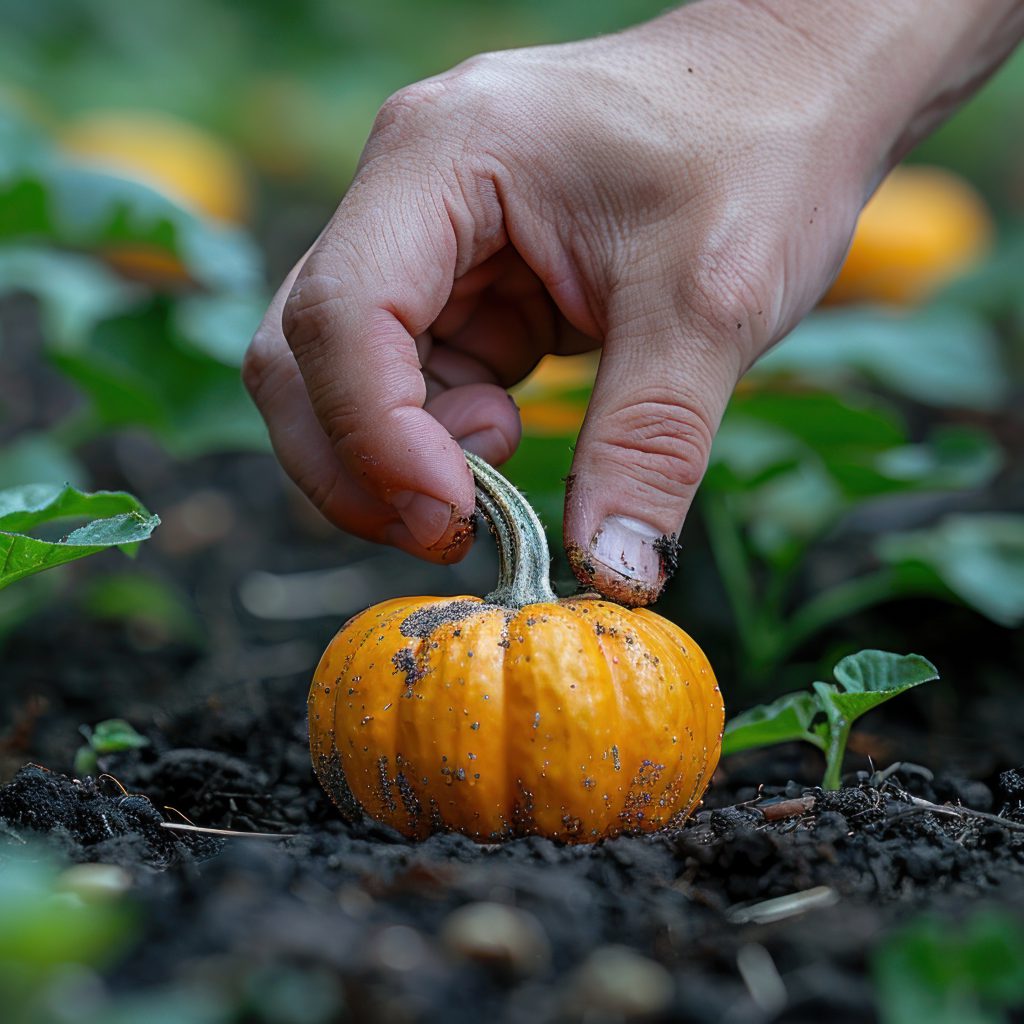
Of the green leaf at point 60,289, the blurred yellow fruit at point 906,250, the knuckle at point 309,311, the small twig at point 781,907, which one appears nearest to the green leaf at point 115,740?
the knuckle at point 309,311

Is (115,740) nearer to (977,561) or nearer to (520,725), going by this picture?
(520,725)

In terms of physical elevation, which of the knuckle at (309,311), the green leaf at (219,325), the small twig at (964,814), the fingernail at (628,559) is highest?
the knuckle at (309,311)

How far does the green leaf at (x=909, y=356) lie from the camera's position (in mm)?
3629

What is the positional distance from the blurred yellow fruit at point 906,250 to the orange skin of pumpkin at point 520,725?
4.45 m

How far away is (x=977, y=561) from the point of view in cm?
290

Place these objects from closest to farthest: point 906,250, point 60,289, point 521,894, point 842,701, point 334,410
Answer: point 521,894
point 842,701
point 334,410
point 60,289
point 906,250

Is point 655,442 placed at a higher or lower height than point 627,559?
higher

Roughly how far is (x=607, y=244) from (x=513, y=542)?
1.62 ft

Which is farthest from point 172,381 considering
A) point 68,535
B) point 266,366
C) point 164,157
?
point 164,157

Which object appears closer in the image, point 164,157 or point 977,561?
point 977,561

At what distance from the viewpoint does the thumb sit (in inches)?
71.5

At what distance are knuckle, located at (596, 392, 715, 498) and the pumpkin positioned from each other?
0.22m

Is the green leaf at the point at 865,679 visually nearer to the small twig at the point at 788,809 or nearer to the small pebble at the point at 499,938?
the small twig at the point at 788,809

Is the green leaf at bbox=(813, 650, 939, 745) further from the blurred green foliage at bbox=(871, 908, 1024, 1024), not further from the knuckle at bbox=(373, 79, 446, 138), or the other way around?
the knuckle at bbox=(373, 79, 446, 138)
